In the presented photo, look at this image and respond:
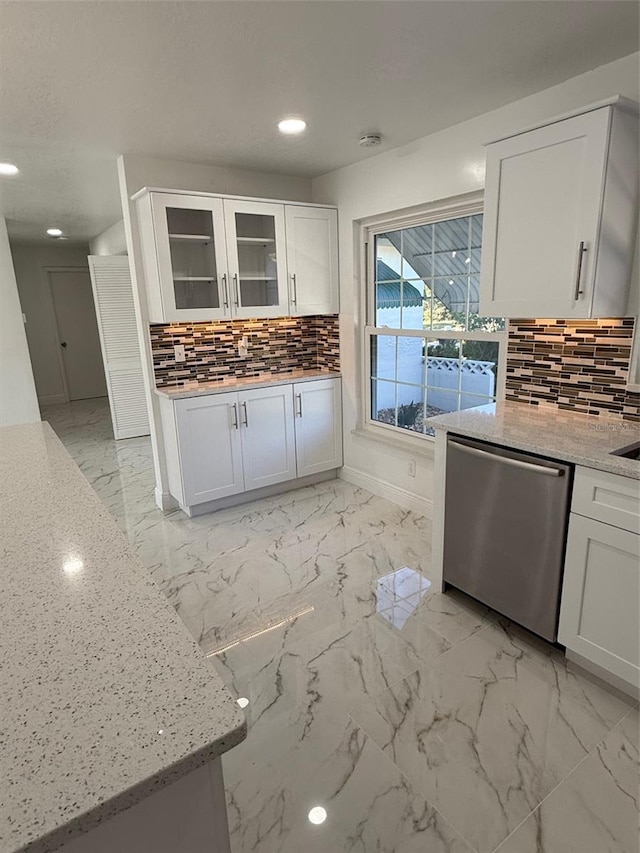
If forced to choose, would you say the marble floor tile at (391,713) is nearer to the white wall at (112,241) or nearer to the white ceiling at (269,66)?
the white ceiling at (269,66)

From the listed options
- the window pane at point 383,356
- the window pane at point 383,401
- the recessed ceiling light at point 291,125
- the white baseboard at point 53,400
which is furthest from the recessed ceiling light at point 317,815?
the white baseboard at point 53,400

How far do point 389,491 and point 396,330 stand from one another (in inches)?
46.3

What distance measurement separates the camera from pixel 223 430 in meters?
3.41

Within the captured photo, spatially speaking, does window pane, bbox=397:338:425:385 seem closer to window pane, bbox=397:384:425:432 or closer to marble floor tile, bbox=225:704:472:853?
window pane, bbox=397:384:425:432

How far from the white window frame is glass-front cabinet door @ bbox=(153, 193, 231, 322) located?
1031 mm

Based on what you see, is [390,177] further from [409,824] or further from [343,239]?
[409,824]

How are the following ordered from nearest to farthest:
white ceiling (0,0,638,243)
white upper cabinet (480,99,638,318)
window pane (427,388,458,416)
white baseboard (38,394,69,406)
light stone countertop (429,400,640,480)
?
1. white ceiling (0,0,638,243)
2. light stone countertop (429,400,640,480)
3. white upper cabinet (480,99,638,318)
4. window pane (427,388,458,416)
5. white baseboard (38,394,69,406)

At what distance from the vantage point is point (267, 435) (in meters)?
3.61

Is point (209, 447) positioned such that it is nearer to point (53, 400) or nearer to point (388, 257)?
point (388, 257)

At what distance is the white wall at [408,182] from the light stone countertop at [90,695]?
92.0 inches

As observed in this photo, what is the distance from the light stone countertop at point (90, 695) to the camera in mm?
596

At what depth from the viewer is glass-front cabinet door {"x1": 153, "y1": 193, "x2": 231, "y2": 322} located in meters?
3.07

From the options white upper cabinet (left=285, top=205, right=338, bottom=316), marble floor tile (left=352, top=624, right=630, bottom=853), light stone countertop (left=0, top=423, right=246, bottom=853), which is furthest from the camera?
white upper cabinet (left=285, top=205, right=338, bottom=316)

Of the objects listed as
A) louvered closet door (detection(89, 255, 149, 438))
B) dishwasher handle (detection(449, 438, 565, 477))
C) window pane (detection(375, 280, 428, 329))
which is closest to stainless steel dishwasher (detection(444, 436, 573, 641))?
dishwasher handle (detection(449, 438, 565, 477))
